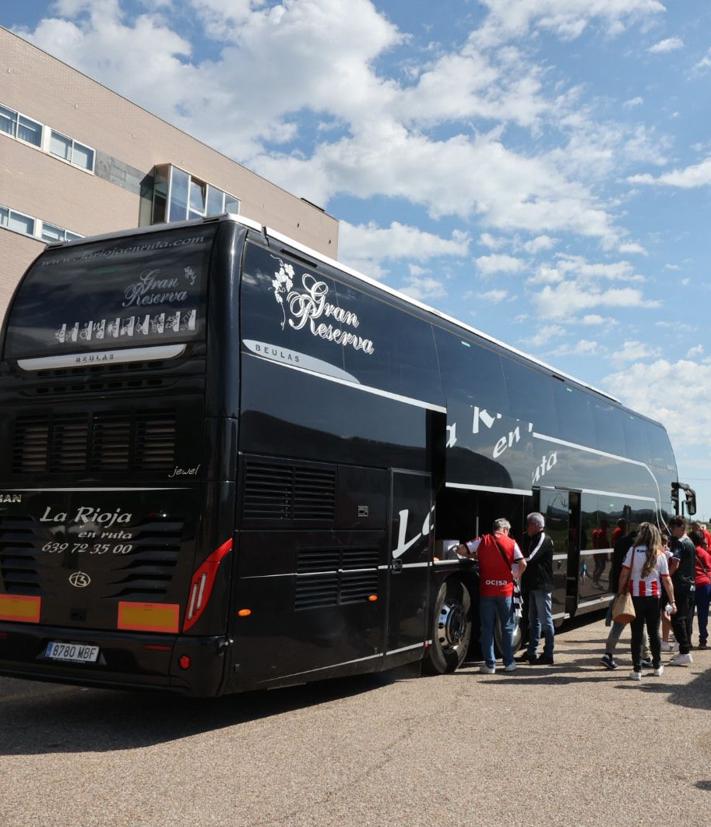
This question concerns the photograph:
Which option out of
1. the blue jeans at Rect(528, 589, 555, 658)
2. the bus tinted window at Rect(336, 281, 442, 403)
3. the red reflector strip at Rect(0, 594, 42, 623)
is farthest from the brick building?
the red reflector strip at Rect(0, 594, 42, 623)

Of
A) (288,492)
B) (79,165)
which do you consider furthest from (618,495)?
(79,165)

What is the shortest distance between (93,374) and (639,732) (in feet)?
17.2

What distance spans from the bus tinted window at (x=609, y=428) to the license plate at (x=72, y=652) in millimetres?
10505

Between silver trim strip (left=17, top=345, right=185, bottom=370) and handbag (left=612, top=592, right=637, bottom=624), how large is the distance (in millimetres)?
6064

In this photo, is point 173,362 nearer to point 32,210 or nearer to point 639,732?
point 639,732

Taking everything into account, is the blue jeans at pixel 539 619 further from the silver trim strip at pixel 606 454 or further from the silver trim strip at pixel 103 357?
the silver trim strip at pixel 103 357

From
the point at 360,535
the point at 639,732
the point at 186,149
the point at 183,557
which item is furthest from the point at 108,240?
the point at 186,149

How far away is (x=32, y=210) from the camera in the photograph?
27062mm

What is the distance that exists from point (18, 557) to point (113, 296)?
2.27 m

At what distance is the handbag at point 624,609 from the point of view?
392 inches

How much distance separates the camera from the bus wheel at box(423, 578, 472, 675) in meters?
9.51

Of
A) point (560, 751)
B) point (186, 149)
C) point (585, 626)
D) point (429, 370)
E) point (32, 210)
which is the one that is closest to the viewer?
point (560, 751)

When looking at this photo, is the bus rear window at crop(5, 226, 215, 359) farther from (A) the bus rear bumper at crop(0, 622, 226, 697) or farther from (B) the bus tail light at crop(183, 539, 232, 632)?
(A) the bus rear bumper at crop(0, 622, 226, 697)

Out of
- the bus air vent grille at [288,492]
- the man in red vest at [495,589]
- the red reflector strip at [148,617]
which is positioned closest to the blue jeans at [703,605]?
the man in red vest at [495,589]
